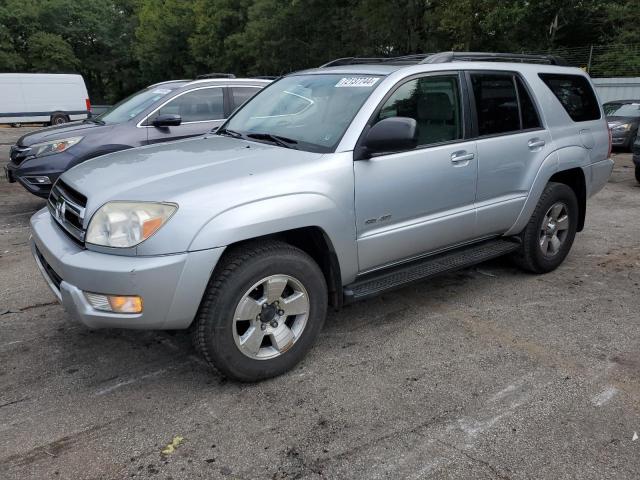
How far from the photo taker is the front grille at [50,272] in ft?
9.61

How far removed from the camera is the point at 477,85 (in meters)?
3.98

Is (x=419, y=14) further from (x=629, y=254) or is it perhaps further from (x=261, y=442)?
(x=261, y=442)

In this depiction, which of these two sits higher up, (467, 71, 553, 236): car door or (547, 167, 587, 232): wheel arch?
(467, 71, 553, 236): car door

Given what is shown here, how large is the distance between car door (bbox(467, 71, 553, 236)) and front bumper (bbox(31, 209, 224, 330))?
2.24m

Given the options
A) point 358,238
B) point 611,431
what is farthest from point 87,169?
point 611,431

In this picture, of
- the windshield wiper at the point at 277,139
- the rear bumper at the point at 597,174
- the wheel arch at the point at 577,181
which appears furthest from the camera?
the rear bumper at the point at 597,174

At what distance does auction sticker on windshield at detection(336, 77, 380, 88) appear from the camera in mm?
3537

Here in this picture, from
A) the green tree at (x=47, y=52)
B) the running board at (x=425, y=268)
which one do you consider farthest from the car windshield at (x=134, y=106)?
the green tree at (x=47, y=52)

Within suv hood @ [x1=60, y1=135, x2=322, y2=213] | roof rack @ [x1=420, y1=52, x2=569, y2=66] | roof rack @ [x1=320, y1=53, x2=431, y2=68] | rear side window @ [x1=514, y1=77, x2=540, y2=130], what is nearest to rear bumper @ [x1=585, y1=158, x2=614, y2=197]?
rear side window @ [x1=514, y1=77, x2=540, y2=130]

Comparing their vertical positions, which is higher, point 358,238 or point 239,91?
point 239,91

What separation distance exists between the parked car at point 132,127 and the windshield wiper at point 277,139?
2795 mm

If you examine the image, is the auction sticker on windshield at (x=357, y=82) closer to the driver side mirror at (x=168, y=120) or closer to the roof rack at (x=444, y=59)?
the roof rack at (x=444, y=59)

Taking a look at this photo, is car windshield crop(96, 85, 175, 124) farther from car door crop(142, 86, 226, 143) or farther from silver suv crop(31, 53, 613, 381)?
silver suv crop(31, 53, 613, 381)

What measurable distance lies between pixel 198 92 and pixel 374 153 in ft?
14.2
